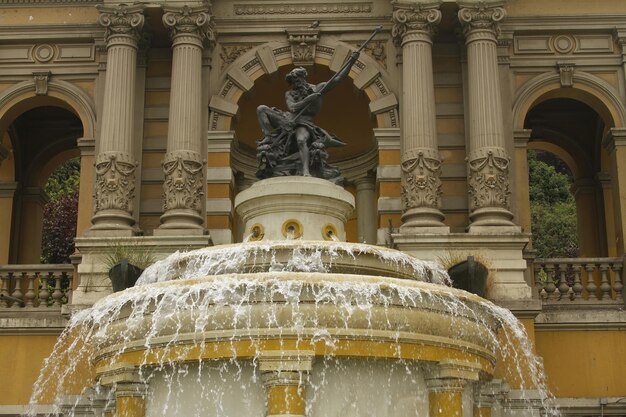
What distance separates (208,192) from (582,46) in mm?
9285

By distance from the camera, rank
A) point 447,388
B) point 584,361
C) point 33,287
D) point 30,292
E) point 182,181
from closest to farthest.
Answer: point 447,388 → point 584,361 → point 182,181 → point 30,292 → point 33,287

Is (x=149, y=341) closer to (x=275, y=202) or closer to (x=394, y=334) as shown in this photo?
(x=394, y=334)

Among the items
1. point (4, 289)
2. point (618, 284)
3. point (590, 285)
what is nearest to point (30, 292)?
point (4, 289)

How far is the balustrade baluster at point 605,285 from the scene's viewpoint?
802 inches

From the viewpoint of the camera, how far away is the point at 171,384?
1132 centimetres

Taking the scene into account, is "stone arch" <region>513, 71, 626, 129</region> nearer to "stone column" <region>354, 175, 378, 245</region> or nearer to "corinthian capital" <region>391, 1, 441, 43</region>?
"corinthian capital" <region>391, 1, 441, 43</region>

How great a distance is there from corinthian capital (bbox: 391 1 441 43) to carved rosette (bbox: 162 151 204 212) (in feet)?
17.9

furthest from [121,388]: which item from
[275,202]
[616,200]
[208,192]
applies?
[616,200]

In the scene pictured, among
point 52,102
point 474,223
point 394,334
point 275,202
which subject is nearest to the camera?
point 394,334

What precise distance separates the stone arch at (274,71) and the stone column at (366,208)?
244cm

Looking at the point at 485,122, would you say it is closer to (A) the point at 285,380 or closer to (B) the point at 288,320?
(B) the point at 288,320

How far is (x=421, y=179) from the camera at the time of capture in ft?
67.2

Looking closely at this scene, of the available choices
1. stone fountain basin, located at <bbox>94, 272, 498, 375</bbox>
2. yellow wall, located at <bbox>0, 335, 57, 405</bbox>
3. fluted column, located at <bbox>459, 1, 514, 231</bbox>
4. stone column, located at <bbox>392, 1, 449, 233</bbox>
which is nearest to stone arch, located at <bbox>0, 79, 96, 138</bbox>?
yellow wall, located at <bbox>0, 335, 57, 405</bbox>

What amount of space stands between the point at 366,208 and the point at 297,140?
733 cm
